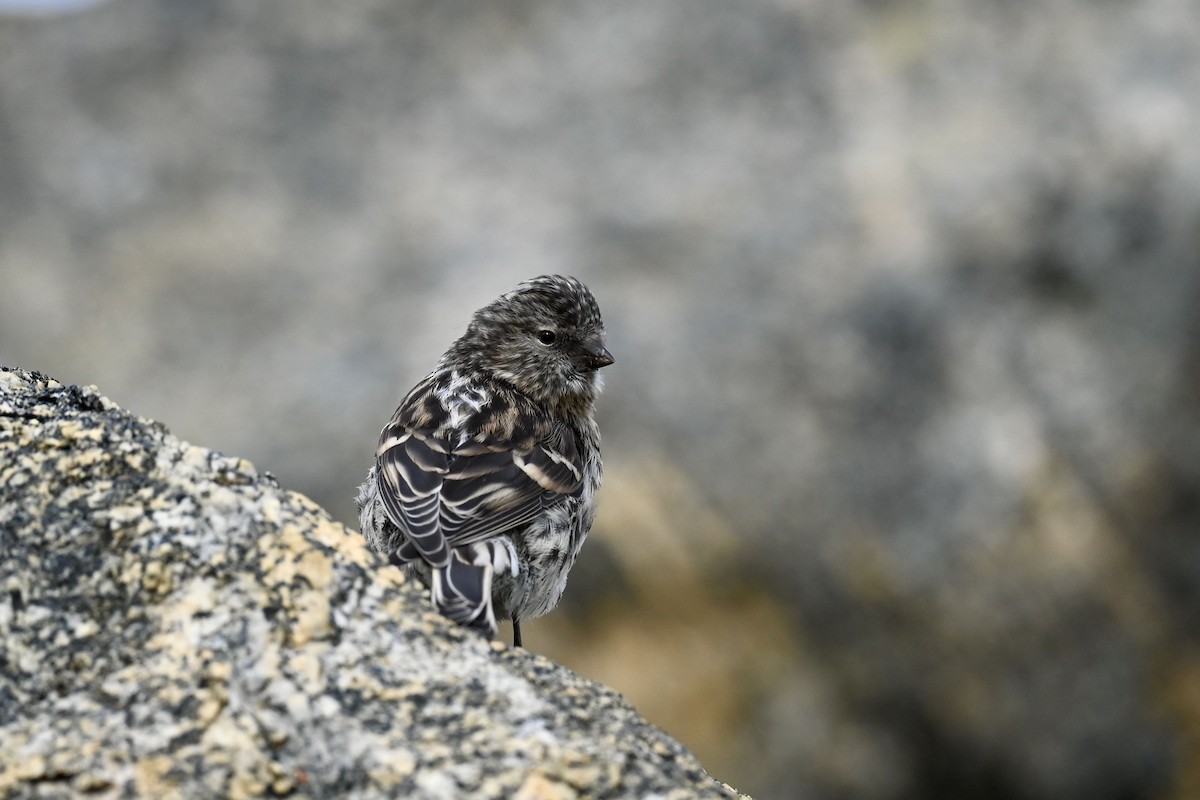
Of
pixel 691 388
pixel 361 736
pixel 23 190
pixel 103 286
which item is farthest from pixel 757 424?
pixel 361 736

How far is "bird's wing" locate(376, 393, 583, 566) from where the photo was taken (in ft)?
15.5

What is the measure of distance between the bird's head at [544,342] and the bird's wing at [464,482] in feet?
1.95

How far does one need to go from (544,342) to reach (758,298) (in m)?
5.70

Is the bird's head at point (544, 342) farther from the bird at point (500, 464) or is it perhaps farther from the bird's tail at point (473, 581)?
the bird's tail at point (473, 581)

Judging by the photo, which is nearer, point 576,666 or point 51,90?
point 576,666

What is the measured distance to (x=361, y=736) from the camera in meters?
2.82

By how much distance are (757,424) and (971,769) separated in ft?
10.0

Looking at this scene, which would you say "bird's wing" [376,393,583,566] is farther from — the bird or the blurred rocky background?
the blurred rocky background

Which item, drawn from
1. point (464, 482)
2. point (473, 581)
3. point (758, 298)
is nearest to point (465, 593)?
point (473, 581)

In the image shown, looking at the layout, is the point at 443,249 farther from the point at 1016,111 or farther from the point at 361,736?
the point at 361,736

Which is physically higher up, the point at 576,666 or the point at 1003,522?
the point at 1003,522

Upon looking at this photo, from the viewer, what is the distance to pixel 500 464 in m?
5.30

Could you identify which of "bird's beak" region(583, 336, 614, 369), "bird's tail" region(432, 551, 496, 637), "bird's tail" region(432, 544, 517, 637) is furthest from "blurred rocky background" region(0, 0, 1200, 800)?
"bird's tail" region(432, 551, 496, 637)

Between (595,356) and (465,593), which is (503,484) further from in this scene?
(595,356)
